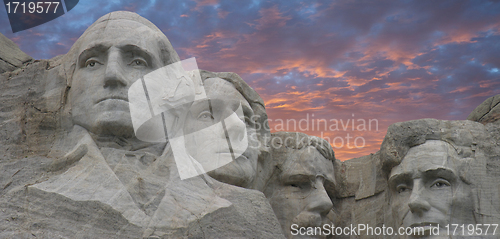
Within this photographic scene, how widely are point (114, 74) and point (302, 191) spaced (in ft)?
9.57

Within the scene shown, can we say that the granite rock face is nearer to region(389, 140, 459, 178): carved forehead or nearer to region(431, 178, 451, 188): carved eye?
region(389, 140, 459, 178): carved forehead

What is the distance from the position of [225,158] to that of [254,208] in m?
0.93

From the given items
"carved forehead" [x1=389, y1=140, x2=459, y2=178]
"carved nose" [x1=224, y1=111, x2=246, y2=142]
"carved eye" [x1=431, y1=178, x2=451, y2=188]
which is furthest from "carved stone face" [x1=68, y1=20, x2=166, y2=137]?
"carved eye" [x1=431, y1=178, x2=451, y2=188]

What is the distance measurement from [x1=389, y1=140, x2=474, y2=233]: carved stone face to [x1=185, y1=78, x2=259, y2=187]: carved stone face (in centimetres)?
181

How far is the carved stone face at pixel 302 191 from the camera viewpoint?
6.72m

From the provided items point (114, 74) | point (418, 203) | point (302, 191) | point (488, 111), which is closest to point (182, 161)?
point (114, 74)

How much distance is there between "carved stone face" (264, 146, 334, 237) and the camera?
265 inches

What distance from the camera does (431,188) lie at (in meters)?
6.23

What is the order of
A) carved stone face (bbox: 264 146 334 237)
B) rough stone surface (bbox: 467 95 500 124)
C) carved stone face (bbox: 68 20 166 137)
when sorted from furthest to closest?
rough stone surface (bbox: 467 95 500 124) < carved stone face (bbox: 264 146 334 237) < carved stone face (bbox: 68 20 166 137)

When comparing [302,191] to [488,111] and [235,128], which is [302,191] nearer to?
[235,128]

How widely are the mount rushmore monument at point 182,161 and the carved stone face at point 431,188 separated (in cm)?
Result: 2

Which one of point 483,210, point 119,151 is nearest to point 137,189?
point 119,151

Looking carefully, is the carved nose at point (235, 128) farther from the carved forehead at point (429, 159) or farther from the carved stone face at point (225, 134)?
the carved forehead at point (429, 159)

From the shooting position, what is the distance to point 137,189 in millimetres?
4957
